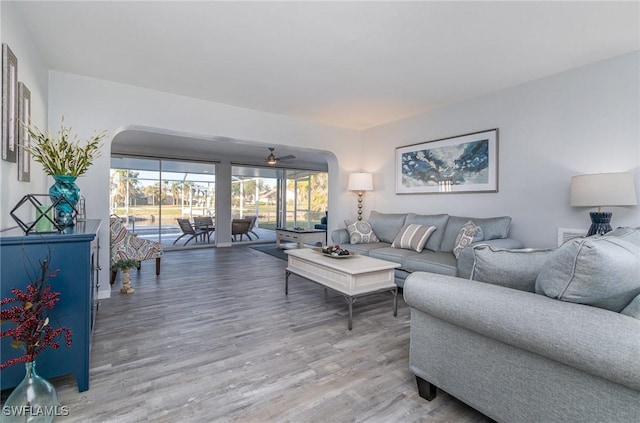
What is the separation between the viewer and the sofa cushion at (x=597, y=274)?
1.15 m

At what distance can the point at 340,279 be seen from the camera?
2.93 meters

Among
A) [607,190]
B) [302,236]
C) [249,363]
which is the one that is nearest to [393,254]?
[607,190]

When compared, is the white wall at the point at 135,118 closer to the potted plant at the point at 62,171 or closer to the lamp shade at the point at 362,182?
the lamp shade at the point at 362,182

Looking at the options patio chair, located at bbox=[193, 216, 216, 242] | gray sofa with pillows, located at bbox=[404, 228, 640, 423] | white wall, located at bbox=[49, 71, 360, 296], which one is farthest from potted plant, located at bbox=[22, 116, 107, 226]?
patio chair, located at bbox=[193, 216, 216, 242]

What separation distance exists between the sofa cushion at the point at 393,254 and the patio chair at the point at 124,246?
322cm

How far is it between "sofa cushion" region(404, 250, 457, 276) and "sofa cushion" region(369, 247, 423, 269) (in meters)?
0.07

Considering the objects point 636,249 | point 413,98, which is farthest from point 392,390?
point 413,98

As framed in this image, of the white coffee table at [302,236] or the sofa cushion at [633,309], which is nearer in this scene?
the sofa cushion at [633,309]

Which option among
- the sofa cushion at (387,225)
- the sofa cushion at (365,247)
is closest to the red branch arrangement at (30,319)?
the sofa cushion at (365,247)

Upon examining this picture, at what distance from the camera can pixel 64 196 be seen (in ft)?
6.28

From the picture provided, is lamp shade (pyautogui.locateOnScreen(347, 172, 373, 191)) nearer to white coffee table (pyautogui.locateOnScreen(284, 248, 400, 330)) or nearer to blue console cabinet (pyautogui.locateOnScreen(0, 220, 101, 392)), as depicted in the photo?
white coffee table (pyautogui.locateOnScreen(284, 248, 400, 330))

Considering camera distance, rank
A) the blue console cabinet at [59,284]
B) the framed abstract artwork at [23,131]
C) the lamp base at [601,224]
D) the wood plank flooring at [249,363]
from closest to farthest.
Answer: the blue console cabinet at [59,284] → the wood plank flooring at [249,363] → the framed abstract artwork at [23,131] → the lamp base at [601,224]

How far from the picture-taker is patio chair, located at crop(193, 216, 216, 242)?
25.0 feet

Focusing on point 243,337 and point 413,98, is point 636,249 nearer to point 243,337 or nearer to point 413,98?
point 243,337
